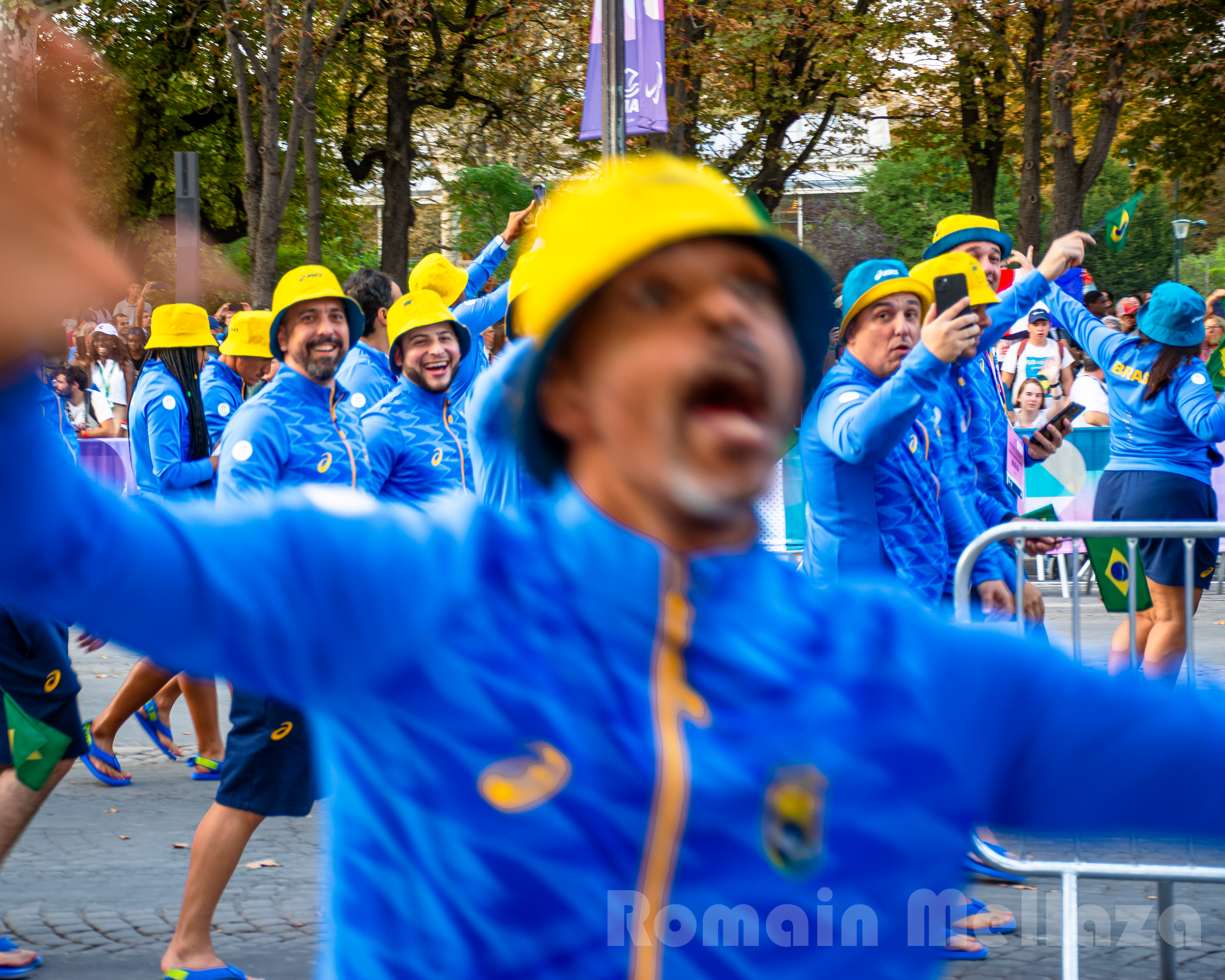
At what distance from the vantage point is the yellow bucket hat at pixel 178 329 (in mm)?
6379

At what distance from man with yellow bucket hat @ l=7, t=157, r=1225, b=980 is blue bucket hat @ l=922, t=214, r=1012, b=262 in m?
5.03

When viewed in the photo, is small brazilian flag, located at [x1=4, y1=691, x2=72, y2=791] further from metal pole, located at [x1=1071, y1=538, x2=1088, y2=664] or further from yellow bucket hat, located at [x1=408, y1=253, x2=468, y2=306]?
yellow bucket hat, located at [x1=408, y1=253, x2=468, y2=306]

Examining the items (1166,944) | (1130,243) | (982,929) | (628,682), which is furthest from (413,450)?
(1130,243)

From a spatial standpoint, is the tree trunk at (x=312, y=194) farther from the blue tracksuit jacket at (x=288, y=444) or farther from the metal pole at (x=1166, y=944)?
the metal pole at (x=1166, y=944)

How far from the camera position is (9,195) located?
3.34ft

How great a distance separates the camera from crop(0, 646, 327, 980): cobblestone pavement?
14.8 feet

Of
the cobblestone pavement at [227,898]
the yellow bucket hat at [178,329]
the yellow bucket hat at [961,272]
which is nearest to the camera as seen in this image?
the cobblestone pavement at [227,898]

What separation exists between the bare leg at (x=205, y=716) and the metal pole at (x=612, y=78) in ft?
21.6

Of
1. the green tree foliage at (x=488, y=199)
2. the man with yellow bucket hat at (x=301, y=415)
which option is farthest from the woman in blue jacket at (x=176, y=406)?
the green tree foliage at (x=488, y=199)

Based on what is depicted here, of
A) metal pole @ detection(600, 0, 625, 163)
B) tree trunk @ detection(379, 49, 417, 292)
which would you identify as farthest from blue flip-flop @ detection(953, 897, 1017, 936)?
tree trunk @ detection(379, 49, 417, 292)

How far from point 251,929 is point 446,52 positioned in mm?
20332

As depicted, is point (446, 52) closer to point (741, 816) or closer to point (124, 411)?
point (124, 411)

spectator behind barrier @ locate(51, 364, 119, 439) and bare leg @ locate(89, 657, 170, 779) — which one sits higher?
spectator behind barrier @ locate(51, 364, 119, 439)

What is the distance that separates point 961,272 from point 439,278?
11.0 ft
